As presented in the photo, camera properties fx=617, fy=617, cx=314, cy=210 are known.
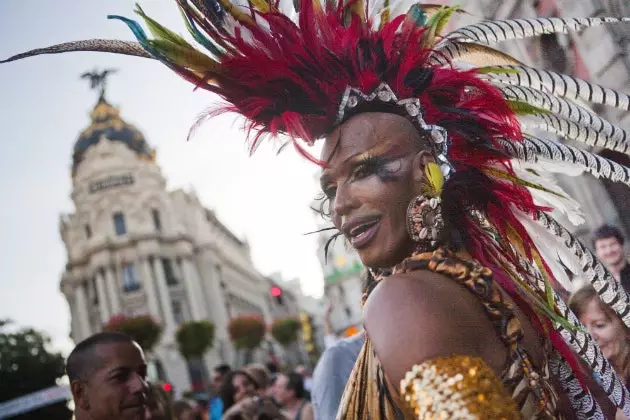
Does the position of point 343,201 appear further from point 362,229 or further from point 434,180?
point 434,180

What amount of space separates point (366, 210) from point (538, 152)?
2.31 feet

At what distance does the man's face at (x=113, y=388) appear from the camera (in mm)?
2912

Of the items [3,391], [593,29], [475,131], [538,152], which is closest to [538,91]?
[538,152]

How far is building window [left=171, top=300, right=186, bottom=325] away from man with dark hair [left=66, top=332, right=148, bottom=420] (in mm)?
51649

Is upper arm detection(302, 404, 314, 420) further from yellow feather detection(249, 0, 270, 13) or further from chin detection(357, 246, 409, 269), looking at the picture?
yellow feather detection(249, 0, 270, 13)

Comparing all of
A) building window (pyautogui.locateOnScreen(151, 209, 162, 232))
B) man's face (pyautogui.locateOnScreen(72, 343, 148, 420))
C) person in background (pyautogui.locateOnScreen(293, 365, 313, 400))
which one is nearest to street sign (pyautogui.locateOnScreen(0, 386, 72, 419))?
person in background (pyautogui.locateOnScreen(293, 365, 313, 400))

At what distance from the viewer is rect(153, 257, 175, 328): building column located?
50981 mm

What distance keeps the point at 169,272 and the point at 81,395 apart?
5261 centimetres

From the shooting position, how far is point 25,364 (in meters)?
27.4

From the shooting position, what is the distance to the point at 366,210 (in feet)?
4.90

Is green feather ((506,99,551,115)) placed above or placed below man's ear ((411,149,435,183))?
above

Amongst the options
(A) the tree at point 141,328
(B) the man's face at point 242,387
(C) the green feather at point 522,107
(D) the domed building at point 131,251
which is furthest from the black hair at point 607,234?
(D) the domed building at point 131,251

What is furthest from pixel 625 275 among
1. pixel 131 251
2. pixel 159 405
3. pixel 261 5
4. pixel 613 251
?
pixel 131 251

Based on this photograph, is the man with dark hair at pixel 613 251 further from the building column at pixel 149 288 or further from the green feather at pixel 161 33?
the building column at pixel 149 288
